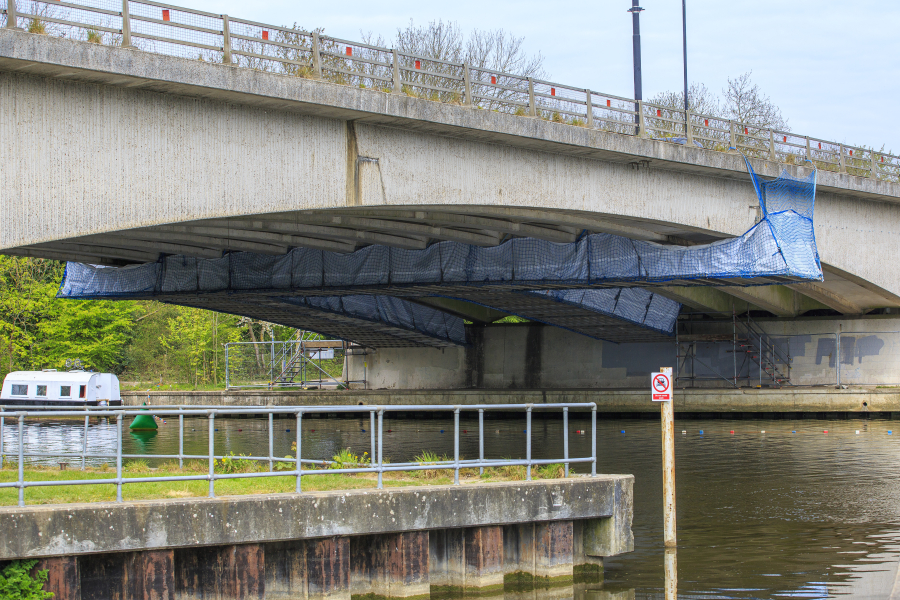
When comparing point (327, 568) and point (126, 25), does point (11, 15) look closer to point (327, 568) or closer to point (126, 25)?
point (126, 25)

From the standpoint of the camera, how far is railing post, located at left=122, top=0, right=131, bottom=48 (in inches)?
596

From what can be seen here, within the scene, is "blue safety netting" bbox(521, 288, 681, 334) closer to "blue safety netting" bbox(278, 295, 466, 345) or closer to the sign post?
"blue safety netting" bbox(278, 295, 466, 345)

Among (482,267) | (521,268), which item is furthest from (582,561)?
(482,267)

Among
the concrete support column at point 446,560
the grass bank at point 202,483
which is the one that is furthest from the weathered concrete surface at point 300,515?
the grass bank at point 202,483

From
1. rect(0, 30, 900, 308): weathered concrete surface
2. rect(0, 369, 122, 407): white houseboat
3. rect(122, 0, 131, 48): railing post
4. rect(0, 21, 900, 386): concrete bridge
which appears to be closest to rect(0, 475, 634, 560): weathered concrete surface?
rect(0, 21, 900, 386): concrete bridge

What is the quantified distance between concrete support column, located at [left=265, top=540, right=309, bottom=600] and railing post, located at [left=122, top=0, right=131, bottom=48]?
859 centimetres

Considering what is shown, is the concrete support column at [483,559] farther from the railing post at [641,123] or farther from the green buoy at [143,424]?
the green buoy at [143,424]

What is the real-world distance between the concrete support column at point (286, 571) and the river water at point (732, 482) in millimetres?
3970

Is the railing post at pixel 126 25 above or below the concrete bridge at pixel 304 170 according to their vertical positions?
above

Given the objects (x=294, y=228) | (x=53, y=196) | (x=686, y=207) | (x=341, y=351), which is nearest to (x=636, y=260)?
(x=686, y=207)

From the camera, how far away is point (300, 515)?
Answer: 10.2 metres

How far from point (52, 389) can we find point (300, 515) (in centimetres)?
3341

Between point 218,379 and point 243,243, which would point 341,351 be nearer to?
point 218,379

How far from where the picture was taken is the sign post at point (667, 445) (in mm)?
13023
